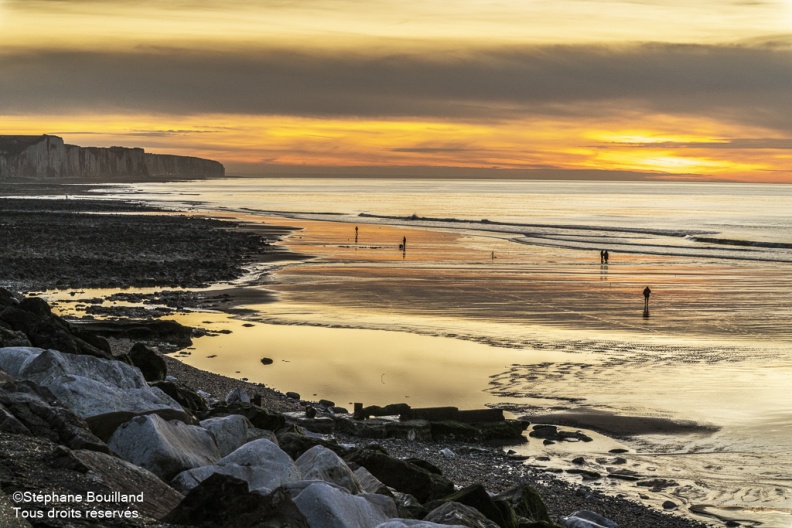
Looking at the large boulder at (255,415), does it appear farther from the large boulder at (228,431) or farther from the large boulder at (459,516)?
the large boulder at (459,516)

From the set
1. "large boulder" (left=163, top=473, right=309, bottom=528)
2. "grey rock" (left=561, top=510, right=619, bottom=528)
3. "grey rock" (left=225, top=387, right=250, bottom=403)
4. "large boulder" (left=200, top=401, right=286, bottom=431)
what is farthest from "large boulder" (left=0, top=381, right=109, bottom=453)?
"grey rock" (left=225, top=387, right=250, bottom=403)

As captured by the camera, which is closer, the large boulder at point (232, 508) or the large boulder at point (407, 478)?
the large boulder at point (232, 508)

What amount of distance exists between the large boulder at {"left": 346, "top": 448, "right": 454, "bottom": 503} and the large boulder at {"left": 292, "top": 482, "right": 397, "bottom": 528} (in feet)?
6.35

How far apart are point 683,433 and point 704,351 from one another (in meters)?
7.15

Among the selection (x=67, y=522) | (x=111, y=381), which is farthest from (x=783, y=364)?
(x=67, y=522)

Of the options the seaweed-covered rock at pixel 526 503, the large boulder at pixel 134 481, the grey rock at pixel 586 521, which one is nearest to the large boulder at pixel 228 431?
the large boulder at pixel 134 481

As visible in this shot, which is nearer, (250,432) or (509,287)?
(250,432)

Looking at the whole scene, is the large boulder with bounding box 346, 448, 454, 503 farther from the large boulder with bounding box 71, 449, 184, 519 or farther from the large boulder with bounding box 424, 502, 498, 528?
the large boulder with bounding box 71, 449, 184, 519

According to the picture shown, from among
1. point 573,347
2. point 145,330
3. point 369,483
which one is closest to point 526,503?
point 369,483

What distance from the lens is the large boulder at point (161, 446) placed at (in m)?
8.01

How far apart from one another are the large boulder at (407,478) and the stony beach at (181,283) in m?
0.25

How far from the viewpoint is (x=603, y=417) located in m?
15.1

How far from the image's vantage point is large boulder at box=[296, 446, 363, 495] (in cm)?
812

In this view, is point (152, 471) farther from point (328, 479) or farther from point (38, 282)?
point (38, 282)
